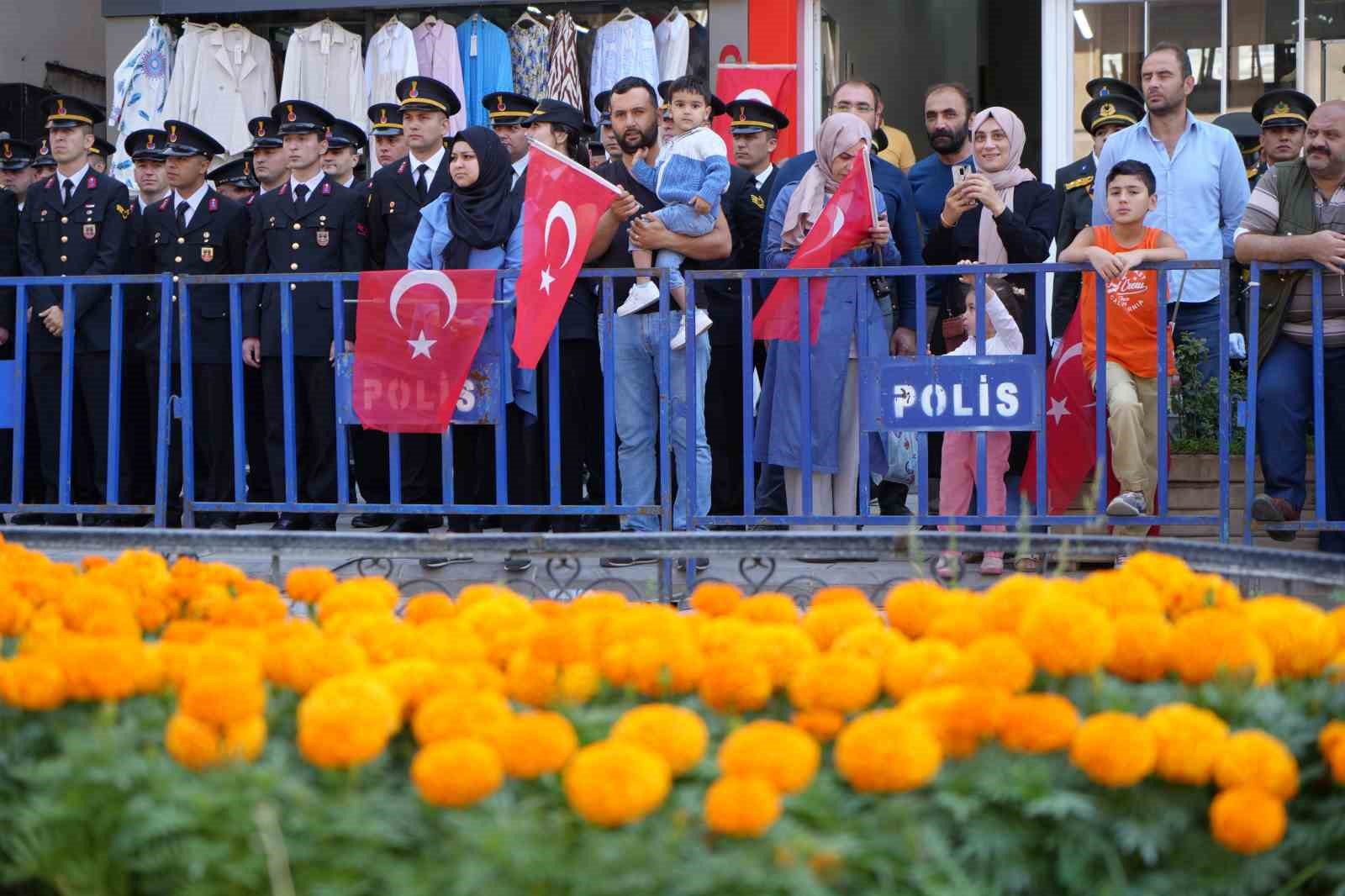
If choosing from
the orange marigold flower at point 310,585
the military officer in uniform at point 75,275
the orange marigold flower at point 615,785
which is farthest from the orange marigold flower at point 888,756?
the military officer in uniform at point 75,275

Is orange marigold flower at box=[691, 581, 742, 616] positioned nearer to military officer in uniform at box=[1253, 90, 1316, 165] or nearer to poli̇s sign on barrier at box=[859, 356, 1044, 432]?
poli̇s sign on barrier at box=[859, 356, 1044, 432]

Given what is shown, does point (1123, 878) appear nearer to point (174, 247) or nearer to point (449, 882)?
point (449, 882)

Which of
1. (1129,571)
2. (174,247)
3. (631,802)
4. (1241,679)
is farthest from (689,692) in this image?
(174,247)

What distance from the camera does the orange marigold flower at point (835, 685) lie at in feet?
7.29

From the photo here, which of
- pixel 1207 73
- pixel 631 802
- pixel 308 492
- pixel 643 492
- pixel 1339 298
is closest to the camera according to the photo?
pixel 631 802

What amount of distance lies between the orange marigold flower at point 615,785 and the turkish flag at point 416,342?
5271 millimetres

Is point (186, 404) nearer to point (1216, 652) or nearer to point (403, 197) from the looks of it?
point (403, 197)

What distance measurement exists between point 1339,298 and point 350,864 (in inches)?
220

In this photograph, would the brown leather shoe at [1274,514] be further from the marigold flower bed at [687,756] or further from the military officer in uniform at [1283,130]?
the marigold flower bed at [687,756]

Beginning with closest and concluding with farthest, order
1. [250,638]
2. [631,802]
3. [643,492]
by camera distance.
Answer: [631,802] → [250,638] → [643,492]

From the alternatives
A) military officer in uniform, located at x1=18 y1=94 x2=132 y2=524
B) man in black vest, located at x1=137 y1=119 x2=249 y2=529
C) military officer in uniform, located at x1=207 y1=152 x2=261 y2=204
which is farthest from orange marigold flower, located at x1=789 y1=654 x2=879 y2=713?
military officer in uniform, located at x1=207 y1=152 x2=261 y2=204

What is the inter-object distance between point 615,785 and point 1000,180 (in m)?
6.19

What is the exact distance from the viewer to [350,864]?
1882 mm

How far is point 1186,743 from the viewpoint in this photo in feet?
6.73
